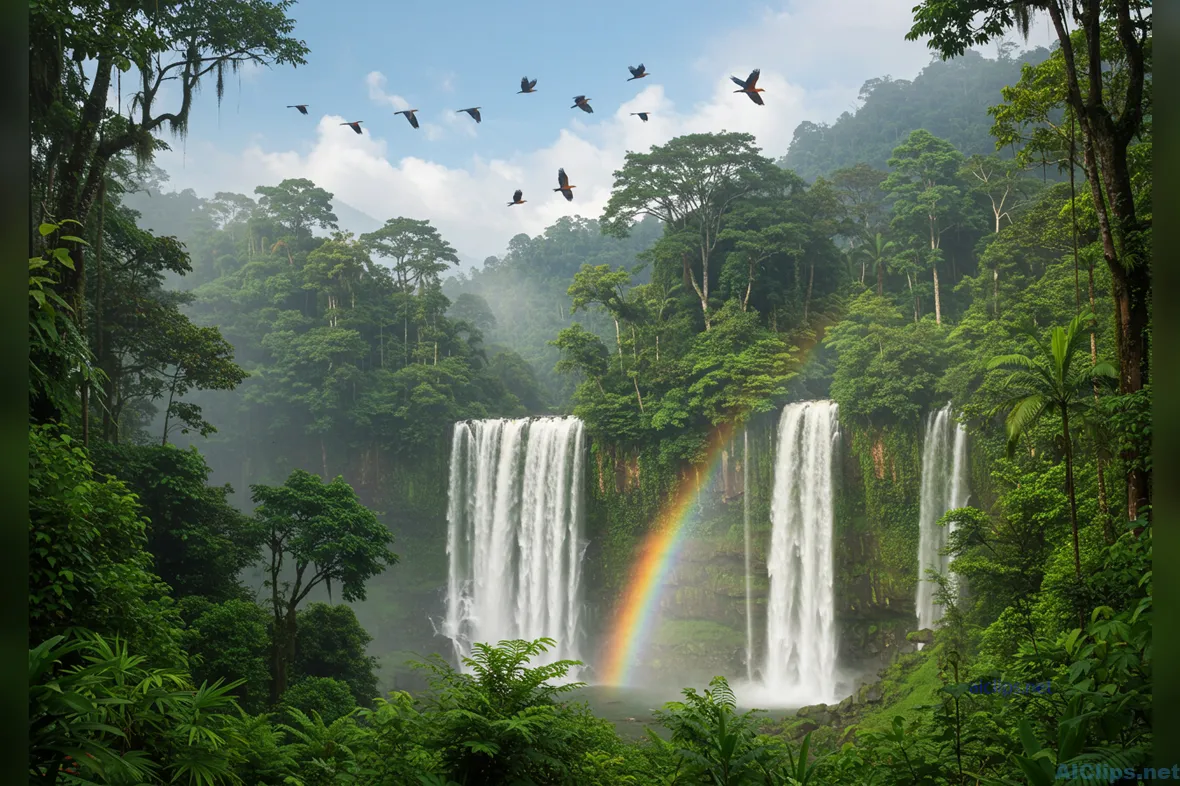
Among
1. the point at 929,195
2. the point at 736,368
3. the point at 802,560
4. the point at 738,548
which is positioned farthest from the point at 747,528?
the point at 929,195

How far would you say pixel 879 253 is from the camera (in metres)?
24.8

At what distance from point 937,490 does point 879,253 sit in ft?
31.6

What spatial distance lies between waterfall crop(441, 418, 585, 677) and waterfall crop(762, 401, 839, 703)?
6771mm

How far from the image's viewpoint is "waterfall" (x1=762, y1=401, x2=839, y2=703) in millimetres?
20375

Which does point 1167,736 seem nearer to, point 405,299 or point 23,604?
point 23,604

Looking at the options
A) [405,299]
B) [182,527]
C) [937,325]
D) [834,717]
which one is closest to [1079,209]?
[937,325]

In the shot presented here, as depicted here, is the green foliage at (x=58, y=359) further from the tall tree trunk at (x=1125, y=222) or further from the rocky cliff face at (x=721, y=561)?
the rocky cliff face at (x=721, y=561)

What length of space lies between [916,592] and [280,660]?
14869 millimetres

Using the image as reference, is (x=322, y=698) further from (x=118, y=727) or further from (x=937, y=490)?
(x=937, y=490)

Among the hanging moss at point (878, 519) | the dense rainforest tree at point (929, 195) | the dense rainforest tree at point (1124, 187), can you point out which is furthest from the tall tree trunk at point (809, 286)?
the dense rainforest tree at point (1124, 187)

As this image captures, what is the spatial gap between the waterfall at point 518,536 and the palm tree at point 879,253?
36.3 feet

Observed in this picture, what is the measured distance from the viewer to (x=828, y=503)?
67.0 feet

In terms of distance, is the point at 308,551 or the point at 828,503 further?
the point at 828,503

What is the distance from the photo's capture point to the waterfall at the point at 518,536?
25391 millimetres
